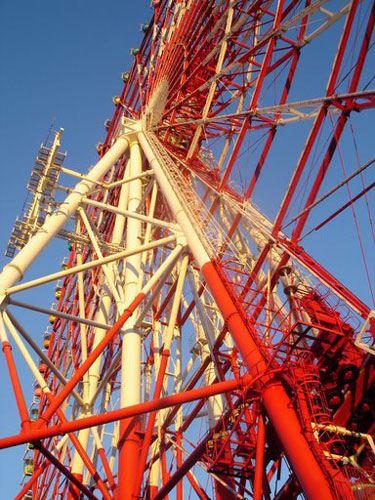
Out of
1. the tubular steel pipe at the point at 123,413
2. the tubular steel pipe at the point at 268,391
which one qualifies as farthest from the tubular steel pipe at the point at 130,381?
the tubular steel pipe at the point at 123,413

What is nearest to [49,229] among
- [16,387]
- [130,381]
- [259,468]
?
[16,387]

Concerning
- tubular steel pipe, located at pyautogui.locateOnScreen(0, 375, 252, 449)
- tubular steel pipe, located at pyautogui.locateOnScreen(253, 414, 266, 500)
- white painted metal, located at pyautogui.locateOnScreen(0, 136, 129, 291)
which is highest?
white painted metal, located at pyautogui.locateOnScreen(0, 136, 129, 291)

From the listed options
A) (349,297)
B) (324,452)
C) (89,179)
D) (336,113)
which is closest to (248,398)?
(324,452)

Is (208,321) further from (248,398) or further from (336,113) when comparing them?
(336,113)

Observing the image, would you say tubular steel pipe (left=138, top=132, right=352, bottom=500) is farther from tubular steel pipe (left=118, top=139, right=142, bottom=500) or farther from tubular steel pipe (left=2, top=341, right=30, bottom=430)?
tubular steel pipe (left=2, top=341, right=30, bottom=430)

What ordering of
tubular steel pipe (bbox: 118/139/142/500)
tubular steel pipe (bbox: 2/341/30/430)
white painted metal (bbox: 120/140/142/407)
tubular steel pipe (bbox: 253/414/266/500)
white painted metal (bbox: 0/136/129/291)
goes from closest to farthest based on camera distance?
1. tubular steel pipe (bbox: 253/414/266/500)
2. tubular steel pipe (bbox: 2/341/30/430)
3. tubular steel pipe (bbox: 118/139/142/500)
4. white painted metal (bbox: 120/140/142/407)
5. white painted metal (bbox: 0/136/129/291)

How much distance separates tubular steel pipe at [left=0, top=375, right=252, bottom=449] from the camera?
30.1ft

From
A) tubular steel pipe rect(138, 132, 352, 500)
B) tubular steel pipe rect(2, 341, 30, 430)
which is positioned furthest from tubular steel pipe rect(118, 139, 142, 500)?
tubular steel pipe rect(2, 341, 30, 430)

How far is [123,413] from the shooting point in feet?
30.8

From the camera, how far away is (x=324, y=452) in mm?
7832

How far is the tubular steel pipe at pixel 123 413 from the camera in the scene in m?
9.17

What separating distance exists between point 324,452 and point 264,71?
940 cm

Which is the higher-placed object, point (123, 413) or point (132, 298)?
point (132, 298)

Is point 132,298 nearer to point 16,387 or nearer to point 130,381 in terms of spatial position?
point 130,381
